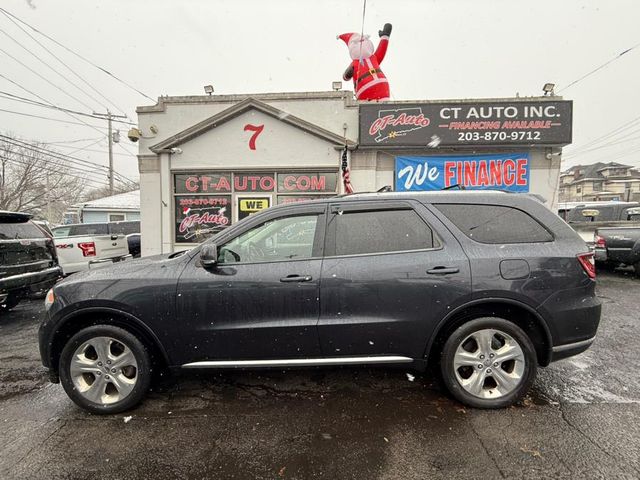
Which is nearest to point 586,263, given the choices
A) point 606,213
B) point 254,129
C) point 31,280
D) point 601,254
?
point 601,254

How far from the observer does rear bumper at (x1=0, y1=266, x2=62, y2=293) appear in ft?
16.0

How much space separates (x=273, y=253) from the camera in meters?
2.89

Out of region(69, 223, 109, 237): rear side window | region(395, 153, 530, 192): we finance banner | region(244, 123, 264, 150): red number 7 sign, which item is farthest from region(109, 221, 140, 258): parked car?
region(395, 153, 530, 192): we finance banner

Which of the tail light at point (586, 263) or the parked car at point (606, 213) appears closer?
the tail light at point (586, 263)

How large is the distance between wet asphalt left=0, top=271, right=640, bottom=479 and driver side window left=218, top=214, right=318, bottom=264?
127cm

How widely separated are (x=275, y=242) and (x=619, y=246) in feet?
29.1

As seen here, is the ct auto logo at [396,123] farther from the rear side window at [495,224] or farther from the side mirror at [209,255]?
the side mirror at [209,255]

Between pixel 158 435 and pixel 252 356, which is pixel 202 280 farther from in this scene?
pixel 158 435

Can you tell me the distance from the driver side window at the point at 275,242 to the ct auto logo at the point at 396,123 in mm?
6754

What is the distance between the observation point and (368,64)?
1012cm

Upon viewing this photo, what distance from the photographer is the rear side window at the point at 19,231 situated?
198 inches

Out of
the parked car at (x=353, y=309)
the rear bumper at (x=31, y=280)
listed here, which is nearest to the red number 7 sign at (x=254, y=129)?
the rear bumper at (x=31, y=280)

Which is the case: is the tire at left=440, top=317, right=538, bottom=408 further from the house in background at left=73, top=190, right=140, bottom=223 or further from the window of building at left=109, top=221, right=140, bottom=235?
the house in background at left=73, top=190, right=140, bottom=223

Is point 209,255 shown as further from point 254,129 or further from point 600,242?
point 600,242
